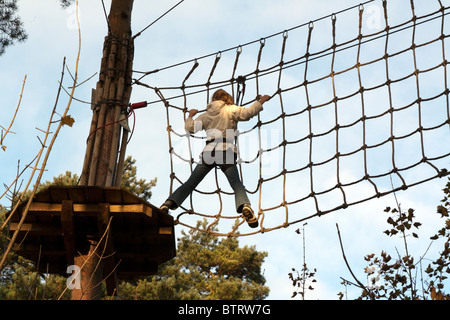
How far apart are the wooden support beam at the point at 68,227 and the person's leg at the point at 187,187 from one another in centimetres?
65

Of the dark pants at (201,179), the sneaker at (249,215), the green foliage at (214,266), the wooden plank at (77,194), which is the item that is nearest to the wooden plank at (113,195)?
the wooden plank at (77,194)

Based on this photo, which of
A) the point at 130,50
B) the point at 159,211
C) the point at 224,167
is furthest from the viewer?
the point at 130,50

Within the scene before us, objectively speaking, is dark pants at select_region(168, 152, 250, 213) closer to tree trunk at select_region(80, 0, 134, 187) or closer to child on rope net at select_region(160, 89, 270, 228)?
child on rope net at select_region(160, 89, 270, 228)

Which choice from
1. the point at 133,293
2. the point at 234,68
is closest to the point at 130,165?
the point at 133,293

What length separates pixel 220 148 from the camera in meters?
4.49

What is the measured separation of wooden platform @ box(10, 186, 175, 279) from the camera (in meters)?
3.76

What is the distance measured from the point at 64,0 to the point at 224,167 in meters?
2.94

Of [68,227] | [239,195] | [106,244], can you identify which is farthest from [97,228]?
[239,195]

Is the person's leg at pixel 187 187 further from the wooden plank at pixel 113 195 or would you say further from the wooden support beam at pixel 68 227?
the wooden support beam at pixel 68 227

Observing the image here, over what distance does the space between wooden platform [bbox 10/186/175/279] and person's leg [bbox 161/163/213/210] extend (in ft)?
0.91

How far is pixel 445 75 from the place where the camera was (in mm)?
4223

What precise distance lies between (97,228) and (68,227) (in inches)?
10.5

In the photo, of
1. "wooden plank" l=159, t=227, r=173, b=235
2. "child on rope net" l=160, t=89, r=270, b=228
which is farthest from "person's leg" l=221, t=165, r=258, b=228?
"wooden plank" l=159, t=227, r=173, b=235

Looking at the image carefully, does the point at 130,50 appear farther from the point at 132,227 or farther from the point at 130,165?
the point at 130,165
